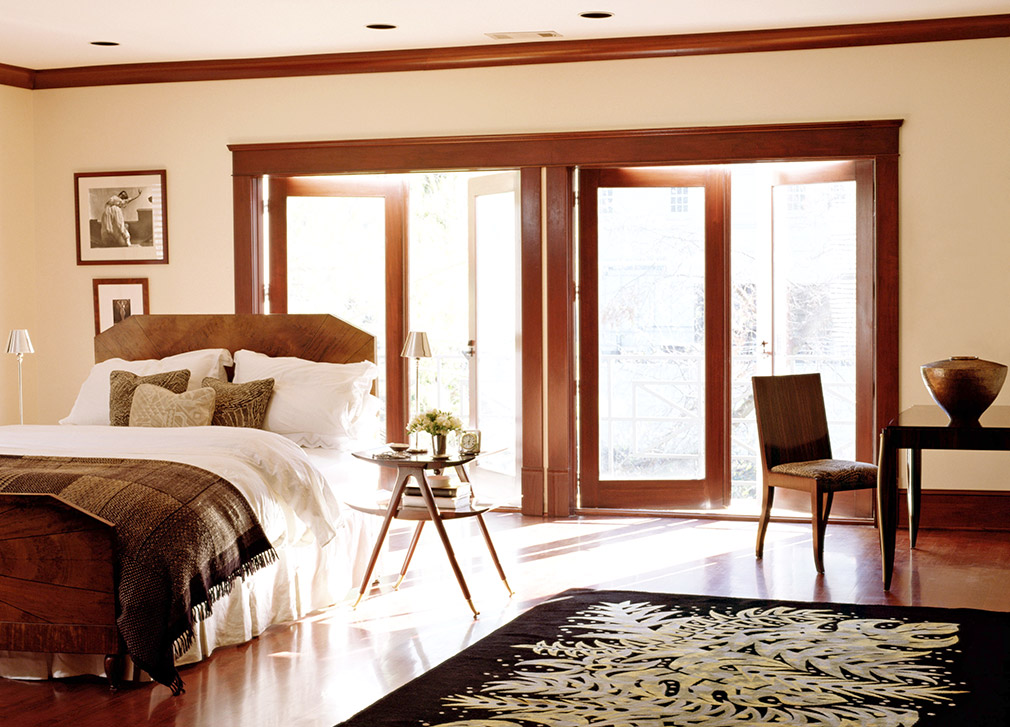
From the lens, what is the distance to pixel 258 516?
406cm

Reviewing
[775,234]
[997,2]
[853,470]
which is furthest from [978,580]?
[997,2]

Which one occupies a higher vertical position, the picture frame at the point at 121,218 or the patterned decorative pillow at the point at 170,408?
the picture frame at the point at 121,218

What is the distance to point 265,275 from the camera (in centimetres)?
689

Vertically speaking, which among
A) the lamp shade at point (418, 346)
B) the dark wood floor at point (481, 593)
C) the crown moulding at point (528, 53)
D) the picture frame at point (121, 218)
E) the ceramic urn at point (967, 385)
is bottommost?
the dark wood floor at point (481, 593)

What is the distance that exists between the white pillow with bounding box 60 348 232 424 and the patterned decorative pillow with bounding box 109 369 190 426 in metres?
0.12

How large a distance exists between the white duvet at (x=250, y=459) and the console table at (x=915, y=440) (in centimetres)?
230

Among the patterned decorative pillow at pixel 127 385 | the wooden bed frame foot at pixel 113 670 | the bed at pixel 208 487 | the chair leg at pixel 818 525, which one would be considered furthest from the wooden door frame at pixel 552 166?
the wooden bed frame foot at pixel 113 670

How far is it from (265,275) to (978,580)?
444 centimetres

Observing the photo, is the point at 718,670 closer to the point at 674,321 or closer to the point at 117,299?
the point at 674,321

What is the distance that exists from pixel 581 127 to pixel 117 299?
10.3 feet

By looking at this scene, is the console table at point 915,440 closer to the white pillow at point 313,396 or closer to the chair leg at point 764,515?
the chair leg at point 764,515

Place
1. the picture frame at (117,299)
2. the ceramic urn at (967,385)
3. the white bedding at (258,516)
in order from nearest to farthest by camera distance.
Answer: the white bedding at (258,516) → the ceramic urn at (967,385) → the picture frame at (117,299)

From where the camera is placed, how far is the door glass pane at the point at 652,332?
21.6 feet

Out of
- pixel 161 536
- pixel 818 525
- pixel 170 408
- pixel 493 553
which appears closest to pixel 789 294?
pixel 818 525
